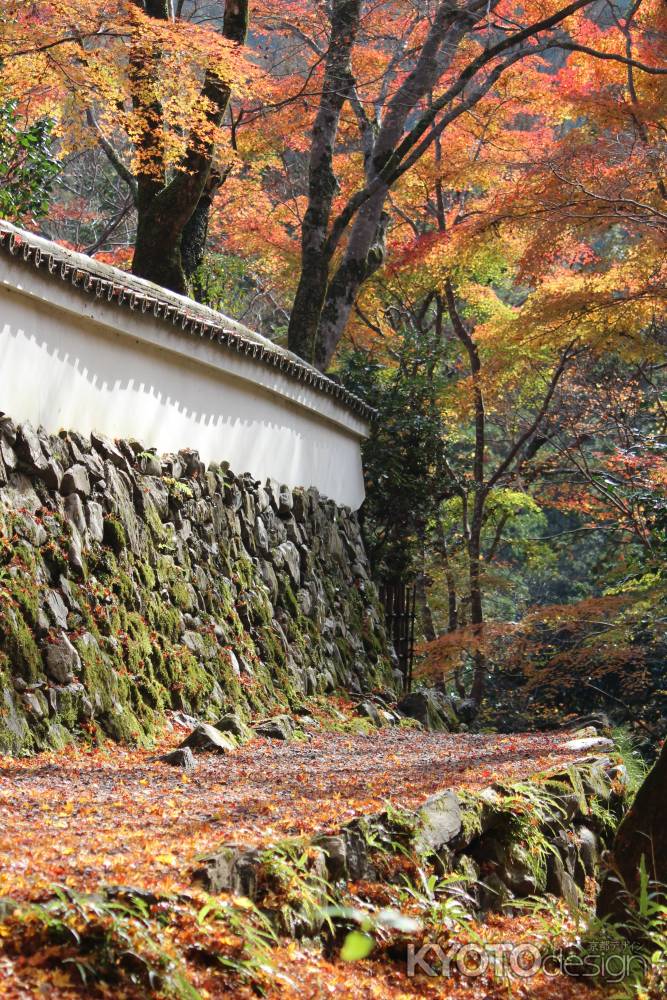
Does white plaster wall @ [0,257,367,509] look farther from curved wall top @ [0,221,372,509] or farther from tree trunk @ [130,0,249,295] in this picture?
tree trunk @ [130,0,249,295]

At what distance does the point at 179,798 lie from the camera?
5984mm

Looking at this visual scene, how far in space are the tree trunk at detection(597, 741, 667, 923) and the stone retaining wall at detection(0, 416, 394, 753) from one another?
3748 millimetres

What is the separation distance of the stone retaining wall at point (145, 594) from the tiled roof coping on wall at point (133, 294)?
1.18 meters

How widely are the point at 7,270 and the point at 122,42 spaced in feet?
14.8

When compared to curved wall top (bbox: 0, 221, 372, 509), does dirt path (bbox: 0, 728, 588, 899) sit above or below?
below

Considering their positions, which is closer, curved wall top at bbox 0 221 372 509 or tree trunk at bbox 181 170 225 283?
curved wall top at bbox 0 221 372 509

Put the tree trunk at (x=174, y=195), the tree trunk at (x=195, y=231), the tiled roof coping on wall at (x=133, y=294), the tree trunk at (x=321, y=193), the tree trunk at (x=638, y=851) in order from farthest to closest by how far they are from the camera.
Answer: the tree trunk at (x=321, y=193)
the tree trunk at (x=195, y=231)
the tree trunk at (x=174, y=195)
the tiled roof coping on wall at (x=133, y=294)
the tree trunk at (x=638, y=851)

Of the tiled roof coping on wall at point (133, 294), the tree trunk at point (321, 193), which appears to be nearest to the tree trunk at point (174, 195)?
the tiled roof coping on wall at point (133, 294)

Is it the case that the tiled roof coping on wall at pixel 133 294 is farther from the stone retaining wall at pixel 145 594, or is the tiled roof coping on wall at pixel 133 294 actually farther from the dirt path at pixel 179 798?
the dirt path at pixel 179 798

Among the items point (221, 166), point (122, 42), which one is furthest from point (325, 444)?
point (122, 42)

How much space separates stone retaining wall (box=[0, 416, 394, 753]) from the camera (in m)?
7.45

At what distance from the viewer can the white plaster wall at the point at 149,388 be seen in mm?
8031

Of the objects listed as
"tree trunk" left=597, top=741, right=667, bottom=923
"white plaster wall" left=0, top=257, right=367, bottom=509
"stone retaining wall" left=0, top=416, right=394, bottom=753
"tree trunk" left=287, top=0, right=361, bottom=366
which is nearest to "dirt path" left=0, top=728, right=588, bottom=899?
"stone retaining wall" left=0, top=416, right=394, bottom=753

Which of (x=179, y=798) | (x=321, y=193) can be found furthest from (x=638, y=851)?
(x=321, y=193)
